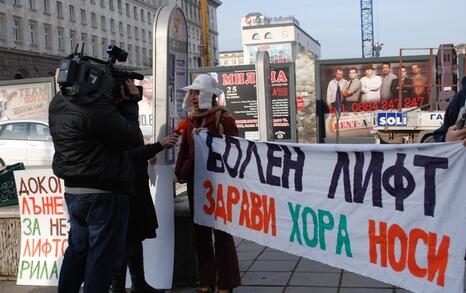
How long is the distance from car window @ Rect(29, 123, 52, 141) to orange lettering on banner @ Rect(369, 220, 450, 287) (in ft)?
38.3

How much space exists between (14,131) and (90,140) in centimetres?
1196

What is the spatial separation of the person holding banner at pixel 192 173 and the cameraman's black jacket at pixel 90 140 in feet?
2.88

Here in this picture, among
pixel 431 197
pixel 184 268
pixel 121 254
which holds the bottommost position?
pixel 184 268

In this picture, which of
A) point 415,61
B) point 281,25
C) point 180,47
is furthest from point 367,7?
point 180,47

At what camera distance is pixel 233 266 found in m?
4.19

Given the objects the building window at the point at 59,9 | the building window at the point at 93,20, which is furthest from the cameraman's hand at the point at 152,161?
the building window at the point at 93,20

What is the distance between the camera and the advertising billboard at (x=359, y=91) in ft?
46.5

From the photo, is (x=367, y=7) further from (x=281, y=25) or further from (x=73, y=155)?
(x=73, y=155)

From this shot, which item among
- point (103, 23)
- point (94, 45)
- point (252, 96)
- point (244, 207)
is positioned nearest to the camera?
point (244, 207)

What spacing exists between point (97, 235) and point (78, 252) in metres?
0.24

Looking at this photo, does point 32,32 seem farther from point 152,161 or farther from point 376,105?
point 152,161

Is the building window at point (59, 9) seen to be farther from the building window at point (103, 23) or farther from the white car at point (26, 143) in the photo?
the white car at point (26, 143)

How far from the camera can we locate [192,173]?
4.37 metres

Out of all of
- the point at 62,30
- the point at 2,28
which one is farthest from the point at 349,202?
the point at 62,30
